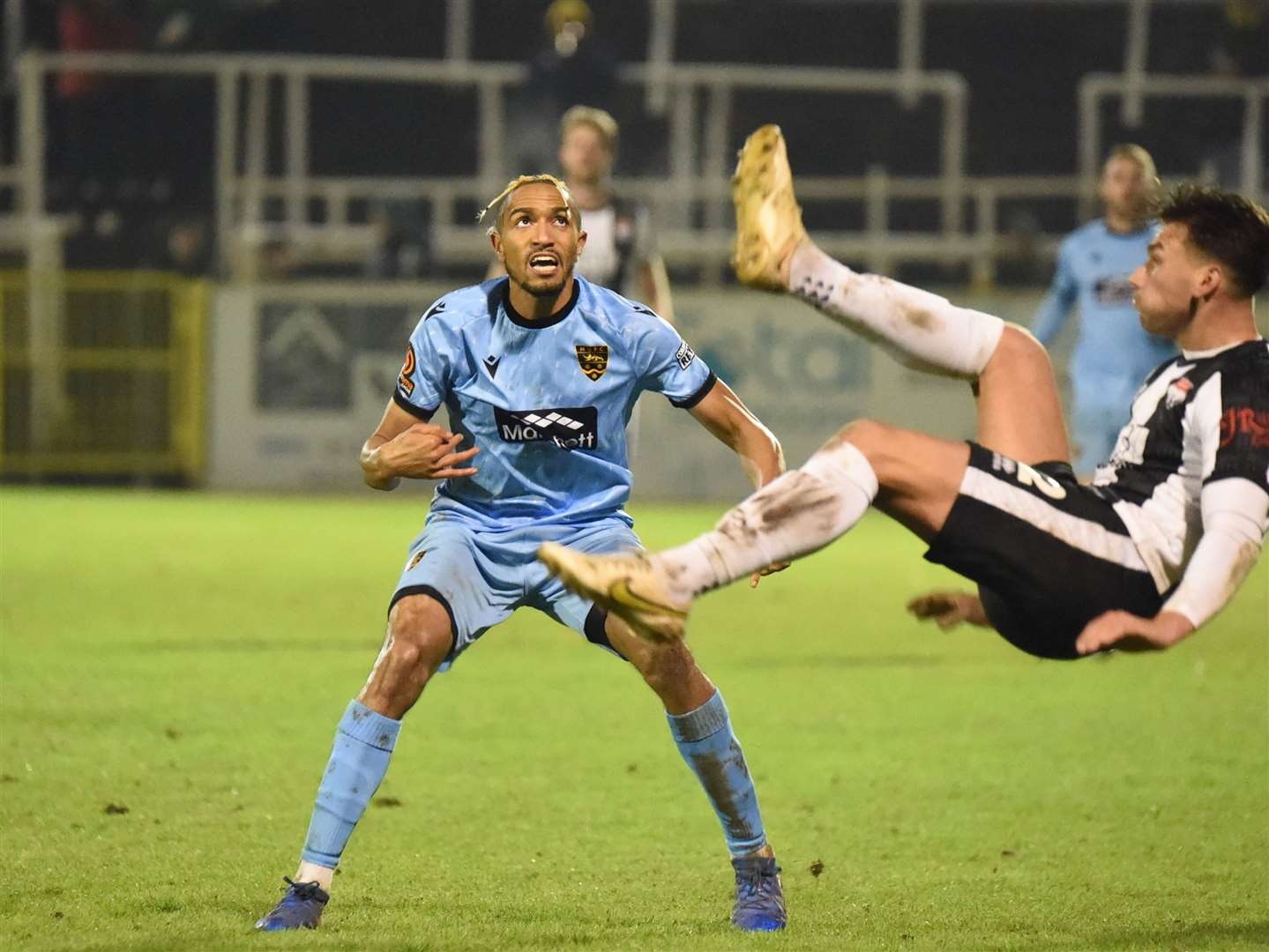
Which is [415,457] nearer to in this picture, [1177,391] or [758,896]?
[758,896]

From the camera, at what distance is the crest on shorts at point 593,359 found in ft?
18.6

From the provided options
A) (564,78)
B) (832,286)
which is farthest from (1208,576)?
(564,78)

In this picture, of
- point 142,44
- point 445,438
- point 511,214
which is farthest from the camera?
point 142,44

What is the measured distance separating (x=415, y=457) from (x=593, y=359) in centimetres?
74

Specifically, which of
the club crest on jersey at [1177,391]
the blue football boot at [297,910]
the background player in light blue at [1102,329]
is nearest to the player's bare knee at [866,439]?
the club crest on jersey at [1177,391]

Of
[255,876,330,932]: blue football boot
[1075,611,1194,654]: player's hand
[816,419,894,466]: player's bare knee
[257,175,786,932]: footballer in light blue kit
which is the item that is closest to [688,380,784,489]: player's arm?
[257,175,786,932]: footballer in light blue kit

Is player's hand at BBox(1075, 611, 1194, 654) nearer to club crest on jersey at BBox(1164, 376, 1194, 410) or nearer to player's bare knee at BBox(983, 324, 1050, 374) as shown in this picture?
club crest on jersey at BBox(1164, 376, 1194, 410)

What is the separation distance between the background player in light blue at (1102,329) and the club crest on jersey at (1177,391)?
6804 mm

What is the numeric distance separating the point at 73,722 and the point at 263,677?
1392 millimetres

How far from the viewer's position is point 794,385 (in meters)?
20.5

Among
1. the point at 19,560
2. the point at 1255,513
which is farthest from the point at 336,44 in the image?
the point at 1255,513

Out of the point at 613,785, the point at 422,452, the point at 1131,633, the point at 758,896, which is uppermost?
the point at 422,452

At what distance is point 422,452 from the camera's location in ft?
16.9

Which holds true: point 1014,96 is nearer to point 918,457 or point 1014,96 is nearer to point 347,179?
point 347,179
